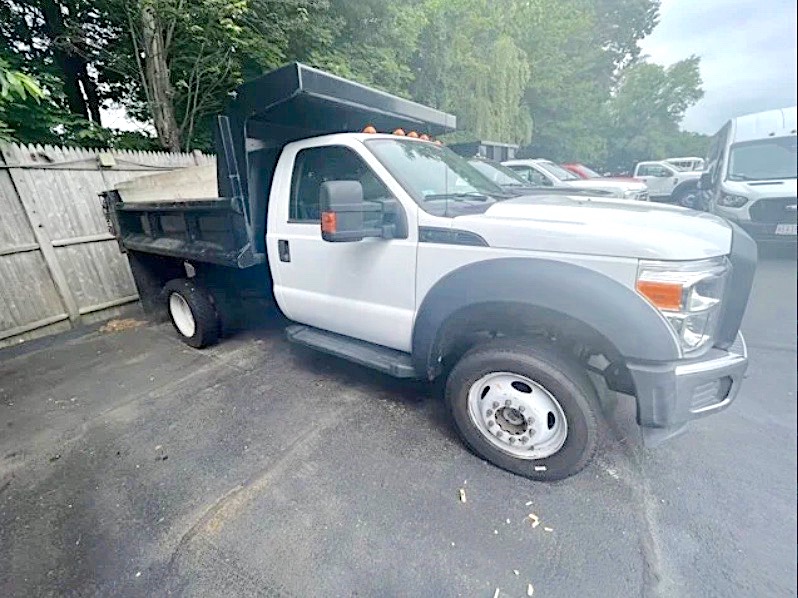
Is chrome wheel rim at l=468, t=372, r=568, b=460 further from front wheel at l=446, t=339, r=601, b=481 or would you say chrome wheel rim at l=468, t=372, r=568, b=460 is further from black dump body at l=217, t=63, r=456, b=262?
black dump body at l=217, t=63, r=456, b=262

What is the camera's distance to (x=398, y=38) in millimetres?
6469

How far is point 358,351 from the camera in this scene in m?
2.81

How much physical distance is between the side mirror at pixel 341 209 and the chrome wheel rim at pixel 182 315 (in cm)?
266

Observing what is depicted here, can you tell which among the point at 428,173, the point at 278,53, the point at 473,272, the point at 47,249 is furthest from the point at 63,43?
the point at 473,272

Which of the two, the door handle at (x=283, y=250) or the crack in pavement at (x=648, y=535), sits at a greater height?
the door handle at (x=283, y=250)

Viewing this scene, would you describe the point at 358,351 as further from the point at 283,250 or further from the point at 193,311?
the point at 193,311

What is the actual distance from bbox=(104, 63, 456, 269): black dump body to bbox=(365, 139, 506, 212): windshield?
17.8 inches

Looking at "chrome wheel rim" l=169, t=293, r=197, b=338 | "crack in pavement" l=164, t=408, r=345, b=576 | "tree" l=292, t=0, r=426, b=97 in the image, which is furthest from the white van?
"chrome wheel rim" l=169, t=293, r=197, b=338

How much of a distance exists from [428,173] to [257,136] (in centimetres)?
151

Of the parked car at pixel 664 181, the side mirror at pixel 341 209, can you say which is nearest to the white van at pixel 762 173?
the side mirror at pixel 341 209

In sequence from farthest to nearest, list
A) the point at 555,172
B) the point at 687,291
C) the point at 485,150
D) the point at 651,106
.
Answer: the point at 555,172, the point at 485,150, the point at 651,106, the point at 687,291

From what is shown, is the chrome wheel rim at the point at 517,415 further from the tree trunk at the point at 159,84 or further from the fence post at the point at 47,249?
the tree trunk at the point at 159,84

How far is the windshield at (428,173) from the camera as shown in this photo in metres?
2.46

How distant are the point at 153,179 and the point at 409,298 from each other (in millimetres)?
3926
